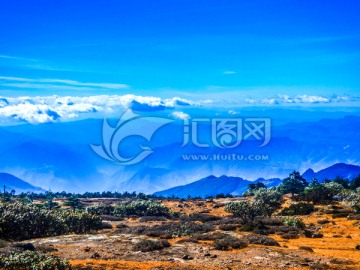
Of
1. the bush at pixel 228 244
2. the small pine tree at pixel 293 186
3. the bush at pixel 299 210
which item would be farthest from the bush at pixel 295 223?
the small pine tree at pixel 293 186

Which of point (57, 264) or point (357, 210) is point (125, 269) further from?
point (357, 210)

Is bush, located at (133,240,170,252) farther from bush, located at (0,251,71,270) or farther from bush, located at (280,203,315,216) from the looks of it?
bush, located at (280,203,315,216)

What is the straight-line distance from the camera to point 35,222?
3934cm

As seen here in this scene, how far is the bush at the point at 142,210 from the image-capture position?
66938 millimetres

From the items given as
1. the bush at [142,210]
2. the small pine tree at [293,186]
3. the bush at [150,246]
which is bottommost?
the bush at [150,246]

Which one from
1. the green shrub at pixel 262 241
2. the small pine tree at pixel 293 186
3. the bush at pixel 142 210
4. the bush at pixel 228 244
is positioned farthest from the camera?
the small pine tree at pixel 293 186

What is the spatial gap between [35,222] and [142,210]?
101ft

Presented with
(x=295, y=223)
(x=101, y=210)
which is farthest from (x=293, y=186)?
(x=295, y=223)

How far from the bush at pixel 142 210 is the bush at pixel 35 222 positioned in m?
21.3

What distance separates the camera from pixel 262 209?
162 ft

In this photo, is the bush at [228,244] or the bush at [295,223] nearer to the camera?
the bush at [228,244]

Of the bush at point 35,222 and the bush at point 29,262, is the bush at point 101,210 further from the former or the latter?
the bush at point 29,262

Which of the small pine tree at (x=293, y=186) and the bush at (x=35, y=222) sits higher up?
the small pine tree at (x=293, y=186)

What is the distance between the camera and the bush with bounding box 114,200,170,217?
66938 mm
